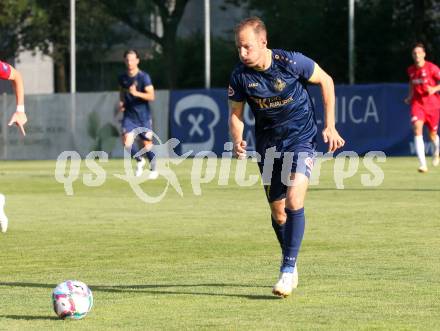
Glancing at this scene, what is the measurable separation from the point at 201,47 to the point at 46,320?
5148 cm

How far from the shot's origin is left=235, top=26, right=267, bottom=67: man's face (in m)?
9.02

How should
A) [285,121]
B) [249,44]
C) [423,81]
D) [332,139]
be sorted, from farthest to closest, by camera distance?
[423,81], [285,121], [332,139], [249,44]

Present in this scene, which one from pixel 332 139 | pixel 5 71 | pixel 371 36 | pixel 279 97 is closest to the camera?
pixel 332 139

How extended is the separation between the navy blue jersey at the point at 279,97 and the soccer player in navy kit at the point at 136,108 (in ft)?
46.6

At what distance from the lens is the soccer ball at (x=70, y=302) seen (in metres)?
8.06

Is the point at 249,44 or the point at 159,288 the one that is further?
the point at 159,288

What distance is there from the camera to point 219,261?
11188mm

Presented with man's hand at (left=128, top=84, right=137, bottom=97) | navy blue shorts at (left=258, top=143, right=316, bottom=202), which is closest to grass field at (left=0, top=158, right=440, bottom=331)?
navy blue shorts at (left=258, top=143, right=316, bottom=202)

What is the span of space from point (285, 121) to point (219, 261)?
2060 millimetres

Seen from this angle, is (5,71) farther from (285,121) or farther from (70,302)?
(70,302)

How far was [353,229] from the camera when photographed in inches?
547

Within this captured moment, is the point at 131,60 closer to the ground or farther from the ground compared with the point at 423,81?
farther from the ground

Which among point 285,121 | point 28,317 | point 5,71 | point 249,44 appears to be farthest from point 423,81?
point 28,317

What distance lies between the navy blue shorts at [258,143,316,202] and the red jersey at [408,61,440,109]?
14.8 meters
